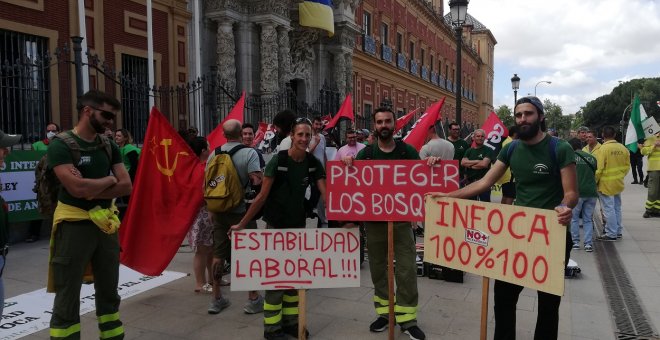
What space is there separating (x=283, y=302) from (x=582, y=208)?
528 centimetres

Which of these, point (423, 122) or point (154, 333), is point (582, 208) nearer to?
point (423, 122)

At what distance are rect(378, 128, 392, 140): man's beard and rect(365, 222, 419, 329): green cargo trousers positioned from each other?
70cm

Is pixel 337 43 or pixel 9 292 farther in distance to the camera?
pixel 337 43

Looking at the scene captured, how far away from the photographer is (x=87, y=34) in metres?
11.4

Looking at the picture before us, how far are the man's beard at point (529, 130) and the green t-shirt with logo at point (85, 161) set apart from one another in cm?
274

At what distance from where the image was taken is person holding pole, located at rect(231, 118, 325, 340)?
3.89 meters

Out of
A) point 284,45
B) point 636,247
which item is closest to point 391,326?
point 636,247

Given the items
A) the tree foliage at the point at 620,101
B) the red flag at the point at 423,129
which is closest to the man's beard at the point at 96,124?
the red flag at the point at 423,129

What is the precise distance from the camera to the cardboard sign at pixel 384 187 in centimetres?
378

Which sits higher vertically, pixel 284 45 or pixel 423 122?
pixel 284 45

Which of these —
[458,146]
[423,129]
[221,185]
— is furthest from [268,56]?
[221,185]

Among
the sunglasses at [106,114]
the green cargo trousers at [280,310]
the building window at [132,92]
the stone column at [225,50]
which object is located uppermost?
the stone column at [225,50]

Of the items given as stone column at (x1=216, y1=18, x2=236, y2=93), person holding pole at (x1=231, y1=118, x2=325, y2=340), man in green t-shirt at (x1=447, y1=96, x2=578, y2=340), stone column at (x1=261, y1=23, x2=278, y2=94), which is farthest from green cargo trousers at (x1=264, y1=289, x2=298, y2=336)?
stone column at (x1=261, y1=23, x2=278, y2=94)

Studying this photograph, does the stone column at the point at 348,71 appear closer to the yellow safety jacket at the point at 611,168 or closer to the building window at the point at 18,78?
the building window at the point at 18,78
